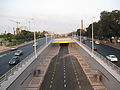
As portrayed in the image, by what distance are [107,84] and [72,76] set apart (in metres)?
6.77

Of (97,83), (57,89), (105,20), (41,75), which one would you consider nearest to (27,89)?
(57,89)

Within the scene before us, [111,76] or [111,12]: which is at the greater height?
[111,12]

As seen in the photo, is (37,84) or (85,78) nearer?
(37,84)

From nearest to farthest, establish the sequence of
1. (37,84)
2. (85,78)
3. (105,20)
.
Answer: (37,84)
(85,78)
(105,20)

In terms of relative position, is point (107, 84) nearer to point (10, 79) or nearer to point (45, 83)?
point (45, 83)

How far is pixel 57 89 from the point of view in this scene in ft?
73.0

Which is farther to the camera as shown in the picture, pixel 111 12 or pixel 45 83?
pixel 111 12

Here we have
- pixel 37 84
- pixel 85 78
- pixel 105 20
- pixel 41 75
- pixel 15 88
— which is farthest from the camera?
pixel 105 20

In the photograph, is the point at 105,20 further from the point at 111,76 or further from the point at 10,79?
the point at 10,79

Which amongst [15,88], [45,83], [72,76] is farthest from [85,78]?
[15,88]

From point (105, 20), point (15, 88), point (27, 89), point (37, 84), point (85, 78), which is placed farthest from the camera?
point (105, 20)

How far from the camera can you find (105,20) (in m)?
77.4

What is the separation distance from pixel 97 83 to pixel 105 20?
56.9 metres

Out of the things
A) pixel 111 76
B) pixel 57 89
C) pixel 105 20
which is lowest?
pixel 57 89
